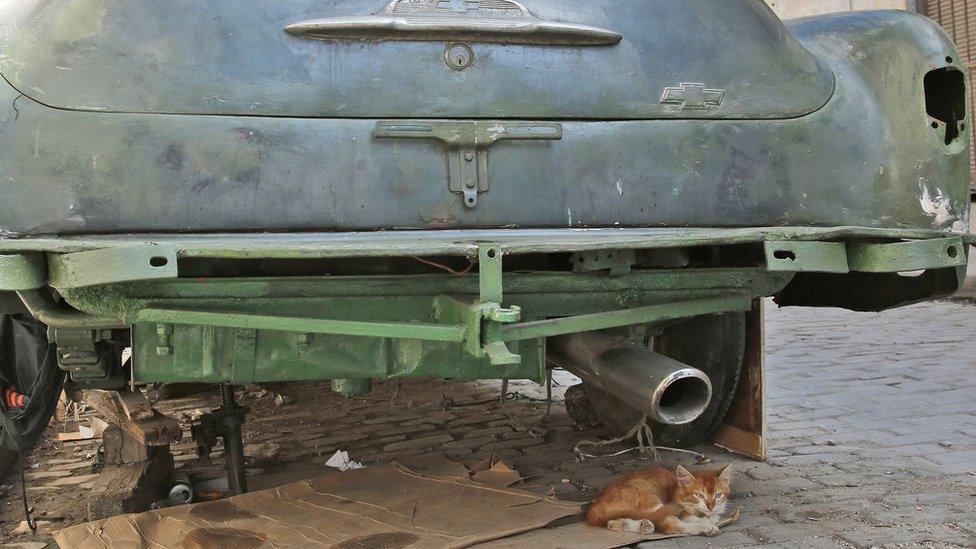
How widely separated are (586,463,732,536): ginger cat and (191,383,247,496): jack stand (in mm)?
1459

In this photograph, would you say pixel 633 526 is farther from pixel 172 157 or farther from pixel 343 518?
pixel 172 157

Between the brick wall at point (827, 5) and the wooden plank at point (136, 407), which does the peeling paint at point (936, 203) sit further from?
the brick wall at point (827, 5)

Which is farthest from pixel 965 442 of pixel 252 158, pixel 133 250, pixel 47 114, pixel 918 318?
pixel 918 318

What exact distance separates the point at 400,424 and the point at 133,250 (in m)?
3.14

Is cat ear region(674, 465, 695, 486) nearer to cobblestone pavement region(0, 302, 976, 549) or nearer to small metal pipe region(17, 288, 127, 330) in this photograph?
cobblestone pavement region(0, 302, 976, 549)

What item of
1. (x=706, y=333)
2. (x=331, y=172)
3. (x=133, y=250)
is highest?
(x=331, y=172)

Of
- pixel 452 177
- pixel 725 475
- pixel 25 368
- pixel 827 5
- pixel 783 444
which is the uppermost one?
pixel 827 5

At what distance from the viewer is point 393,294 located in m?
2.56

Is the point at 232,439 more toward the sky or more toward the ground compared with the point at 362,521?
more toward the sky

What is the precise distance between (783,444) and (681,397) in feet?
6.10

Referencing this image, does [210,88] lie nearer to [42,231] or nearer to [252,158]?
[252,158]

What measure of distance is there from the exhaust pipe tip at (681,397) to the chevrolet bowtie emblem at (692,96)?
2.80ft

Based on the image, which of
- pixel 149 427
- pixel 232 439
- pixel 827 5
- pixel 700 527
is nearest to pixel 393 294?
pixel 700 527

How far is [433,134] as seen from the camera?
2.61 meters
